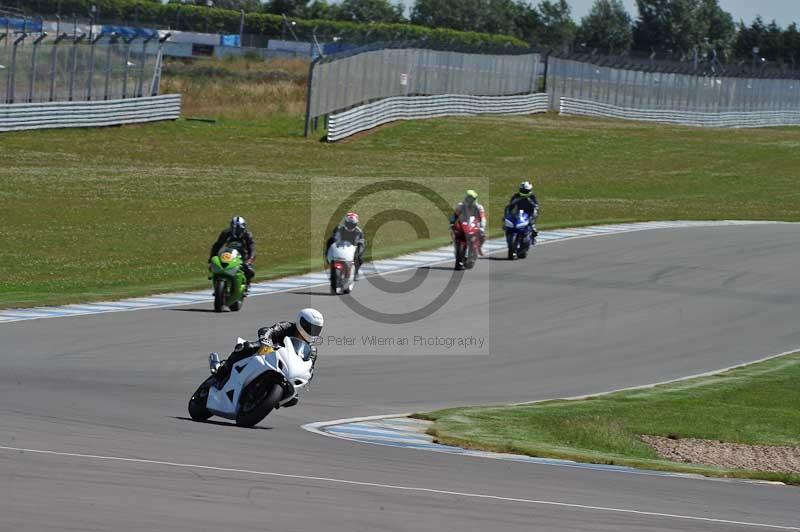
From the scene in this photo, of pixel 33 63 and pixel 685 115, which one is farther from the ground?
pixel 33 63

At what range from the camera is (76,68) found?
51.0 metres

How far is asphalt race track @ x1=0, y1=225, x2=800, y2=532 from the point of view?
835cm

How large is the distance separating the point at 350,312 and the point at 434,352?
2.87 meters

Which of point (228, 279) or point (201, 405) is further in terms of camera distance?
point (228, 279)

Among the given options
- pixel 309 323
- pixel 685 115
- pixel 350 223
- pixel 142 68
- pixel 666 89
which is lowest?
pixel 350 223

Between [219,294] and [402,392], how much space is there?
5.71 meters

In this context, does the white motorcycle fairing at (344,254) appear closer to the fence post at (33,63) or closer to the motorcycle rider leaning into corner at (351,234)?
the motorcycle rider leaning into corner at (351,234)

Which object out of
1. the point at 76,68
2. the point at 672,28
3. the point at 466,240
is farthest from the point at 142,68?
the point at 672,28

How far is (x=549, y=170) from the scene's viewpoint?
2024 inches

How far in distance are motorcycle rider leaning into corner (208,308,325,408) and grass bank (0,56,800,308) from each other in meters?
10.0

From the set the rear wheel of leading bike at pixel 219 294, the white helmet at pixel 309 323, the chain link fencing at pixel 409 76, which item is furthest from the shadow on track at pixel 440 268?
the chain link fencing at pixel 409 76

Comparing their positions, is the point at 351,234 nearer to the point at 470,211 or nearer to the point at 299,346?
the point at 470,211

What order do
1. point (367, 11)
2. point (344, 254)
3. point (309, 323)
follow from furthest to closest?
point (367, 11) → point (344, 254) → point (309, 323)

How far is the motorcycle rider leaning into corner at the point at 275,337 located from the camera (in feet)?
39.5
